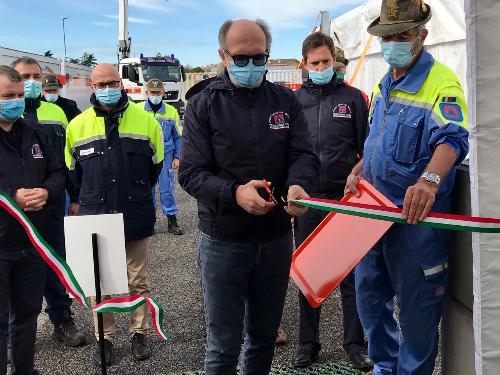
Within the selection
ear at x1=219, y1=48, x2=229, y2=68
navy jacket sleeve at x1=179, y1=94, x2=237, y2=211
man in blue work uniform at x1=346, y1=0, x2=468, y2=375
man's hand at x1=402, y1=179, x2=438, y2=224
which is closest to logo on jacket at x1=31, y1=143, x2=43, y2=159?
navy jacket sleeve at x1=179, y1=94, x2=237, y2=211

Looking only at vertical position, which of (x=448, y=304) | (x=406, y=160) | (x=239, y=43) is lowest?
(x=448, y=304)

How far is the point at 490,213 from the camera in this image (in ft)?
5.49

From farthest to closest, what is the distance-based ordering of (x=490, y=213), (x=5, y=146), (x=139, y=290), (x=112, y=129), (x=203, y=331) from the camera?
1. (x=203, y=331)
2. (x=139, y=290)
3. (x=112, y=129)
4. (x=5, y=146)
5. (x=490, y=213)

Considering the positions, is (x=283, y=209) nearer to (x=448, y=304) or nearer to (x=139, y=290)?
(x=448, y=304)

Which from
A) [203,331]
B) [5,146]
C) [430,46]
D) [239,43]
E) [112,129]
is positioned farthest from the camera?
[430,46]

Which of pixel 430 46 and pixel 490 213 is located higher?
pixel 430 46

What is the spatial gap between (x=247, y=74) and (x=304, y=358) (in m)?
2.05

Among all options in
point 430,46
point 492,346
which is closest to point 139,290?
point 492,346

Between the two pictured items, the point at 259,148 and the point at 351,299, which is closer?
the point at 259,148

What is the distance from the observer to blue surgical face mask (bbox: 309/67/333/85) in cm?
355

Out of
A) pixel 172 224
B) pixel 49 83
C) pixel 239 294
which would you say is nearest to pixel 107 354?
pixel 239 294

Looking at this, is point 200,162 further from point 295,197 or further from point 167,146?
point 167,146

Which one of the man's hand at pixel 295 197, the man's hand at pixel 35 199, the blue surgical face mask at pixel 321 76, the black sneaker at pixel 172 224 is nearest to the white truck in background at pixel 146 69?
the black sneaker at pixel 172 224

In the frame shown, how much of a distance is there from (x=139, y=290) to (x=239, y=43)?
7.26 ft
